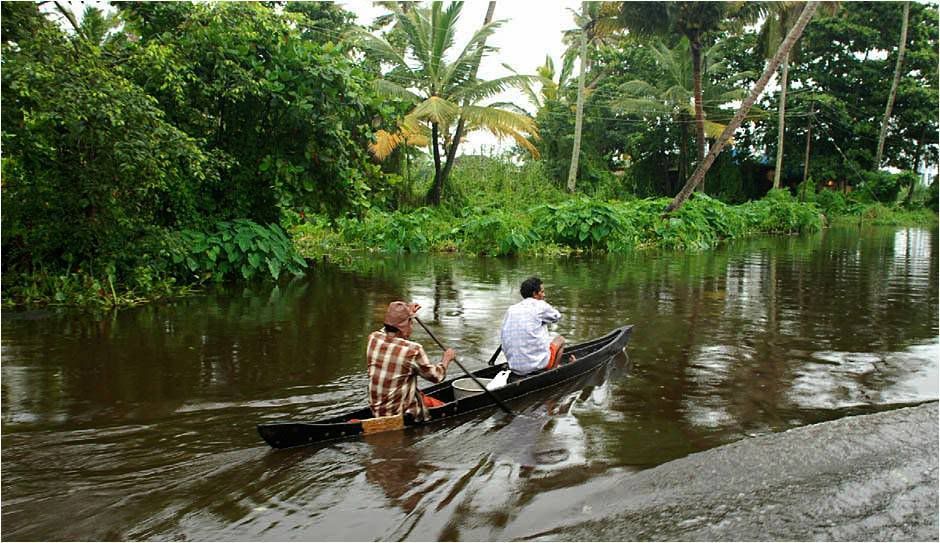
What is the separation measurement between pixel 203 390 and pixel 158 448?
1686mm

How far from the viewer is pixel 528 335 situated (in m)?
7.29

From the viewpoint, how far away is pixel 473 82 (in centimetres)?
2677

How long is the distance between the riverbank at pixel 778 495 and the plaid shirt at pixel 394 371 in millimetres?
1571

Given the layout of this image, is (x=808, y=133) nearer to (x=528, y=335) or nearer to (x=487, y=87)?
(x=487, y=87)

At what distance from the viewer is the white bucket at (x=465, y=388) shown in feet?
22.8

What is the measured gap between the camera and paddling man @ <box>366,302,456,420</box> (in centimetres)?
601

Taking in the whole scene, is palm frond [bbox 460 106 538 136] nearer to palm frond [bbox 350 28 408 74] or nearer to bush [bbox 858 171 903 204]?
palm frond [bbox 350 28 408 74]

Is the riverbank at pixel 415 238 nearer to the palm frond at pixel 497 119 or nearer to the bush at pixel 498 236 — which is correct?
the bush at pixel 498 236

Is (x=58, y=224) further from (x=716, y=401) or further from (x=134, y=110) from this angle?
(x=716, y=401)

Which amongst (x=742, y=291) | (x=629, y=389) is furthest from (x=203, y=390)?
(x=742, y=291)

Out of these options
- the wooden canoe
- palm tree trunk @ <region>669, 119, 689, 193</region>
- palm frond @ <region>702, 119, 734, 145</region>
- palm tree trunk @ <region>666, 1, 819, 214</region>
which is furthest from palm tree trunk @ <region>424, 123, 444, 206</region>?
the wooden canoe

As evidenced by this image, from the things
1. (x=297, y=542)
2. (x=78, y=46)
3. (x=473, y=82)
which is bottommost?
Result: (x=297, y=542)

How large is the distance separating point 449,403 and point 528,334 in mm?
1220

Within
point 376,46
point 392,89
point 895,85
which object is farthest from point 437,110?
point 895,85
